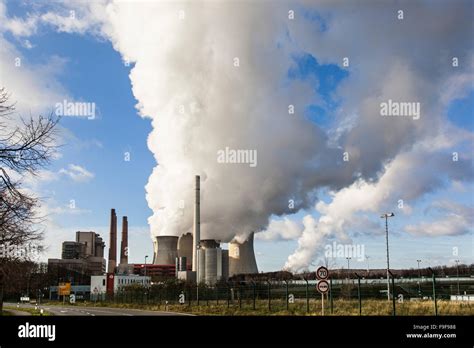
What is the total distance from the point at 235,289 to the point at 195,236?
48671 mm

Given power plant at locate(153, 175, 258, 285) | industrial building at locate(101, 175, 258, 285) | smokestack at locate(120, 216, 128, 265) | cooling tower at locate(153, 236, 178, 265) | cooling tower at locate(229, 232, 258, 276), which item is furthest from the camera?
smokestack at locate(120, 216, 128, 265)

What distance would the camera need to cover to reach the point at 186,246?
93625 millimetres

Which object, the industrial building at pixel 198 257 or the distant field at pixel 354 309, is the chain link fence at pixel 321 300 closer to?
the distant field at pixel 354 309

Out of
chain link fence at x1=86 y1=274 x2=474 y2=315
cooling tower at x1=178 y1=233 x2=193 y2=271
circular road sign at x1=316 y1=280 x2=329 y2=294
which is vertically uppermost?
cooling tower at x1=178 y1=233 x2=193 y2=271

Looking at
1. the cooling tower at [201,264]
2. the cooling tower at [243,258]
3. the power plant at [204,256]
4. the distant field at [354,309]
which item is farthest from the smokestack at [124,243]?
the distant field at [354,309]

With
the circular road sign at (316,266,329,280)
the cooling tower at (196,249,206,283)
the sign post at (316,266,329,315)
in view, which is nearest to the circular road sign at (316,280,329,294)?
the sign post at (316,266,329,315)

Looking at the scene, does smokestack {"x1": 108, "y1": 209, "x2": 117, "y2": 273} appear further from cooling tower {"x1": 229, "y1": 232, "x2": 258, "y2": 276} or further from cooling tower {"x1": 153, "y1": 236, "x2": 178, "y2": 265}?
cooling tower {"x1": 229, "y1": 232, "x2": 258, "y2": 276}

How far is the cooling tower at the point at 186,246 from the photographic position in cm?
9256

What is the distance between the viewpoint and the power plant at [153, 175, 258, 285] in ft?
273

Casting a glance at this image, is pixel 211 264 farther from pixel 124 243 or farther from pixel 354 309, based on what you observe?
pixel 354 309
